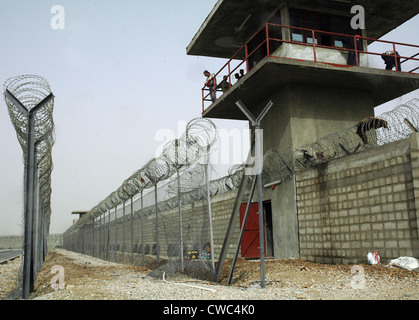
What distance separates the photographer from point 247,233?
14.9 metres

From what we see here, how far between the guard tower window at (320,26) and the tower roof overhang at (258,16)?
0.20 m

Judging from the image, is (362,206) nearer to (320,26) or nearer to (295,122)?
(295,122)

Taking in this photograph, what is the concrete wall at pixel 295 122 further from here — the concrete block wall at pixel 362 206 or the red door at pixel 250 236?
the red door at pixel 250 236

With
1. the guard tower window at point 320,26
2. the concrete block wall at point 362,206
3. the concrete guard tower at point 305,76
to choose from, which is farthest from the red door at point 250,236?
the guard tower window at point 320,26

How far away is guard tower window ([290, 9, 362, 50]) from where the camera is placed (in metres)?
13.8

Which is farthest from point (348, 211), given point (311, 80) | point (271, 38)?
point (271, 38)

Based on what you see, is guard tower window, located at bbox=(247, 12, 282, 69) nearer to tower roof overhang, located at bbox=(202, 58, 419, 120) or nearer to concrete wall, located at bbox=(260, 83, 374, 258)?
tower roof overhang, located at bbox=(202, 58, 419, 120)

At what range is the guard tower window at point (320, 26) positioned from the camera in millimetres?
13766

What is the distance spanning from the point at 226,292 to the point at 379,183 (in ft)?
14.4

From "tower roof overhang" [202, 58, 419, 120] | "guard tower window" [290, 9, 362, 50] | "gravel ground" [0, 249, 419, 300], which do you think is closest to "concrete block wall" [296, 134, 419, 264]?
"gravel ground" [0, 249, 419, 300]

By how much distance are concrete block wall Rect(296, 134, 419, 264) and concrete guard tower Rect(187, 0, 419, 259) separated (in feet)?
2.70

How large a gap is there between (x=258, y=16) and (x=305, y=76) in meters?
3.30

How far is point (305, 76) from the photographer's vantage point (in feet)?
42.7
